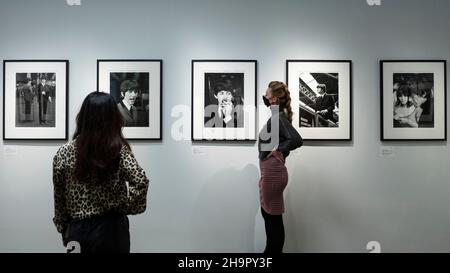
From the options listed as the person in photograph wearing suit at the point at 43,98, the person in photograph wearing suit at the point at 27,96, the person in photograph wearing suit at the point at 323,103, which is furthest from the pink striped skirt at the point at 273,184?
the person in photograph wearing suit at the point at 27,96

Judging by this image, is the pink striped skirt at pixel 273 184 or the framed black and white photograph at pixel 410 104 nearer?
the pink striped skirt at pixel 273 184

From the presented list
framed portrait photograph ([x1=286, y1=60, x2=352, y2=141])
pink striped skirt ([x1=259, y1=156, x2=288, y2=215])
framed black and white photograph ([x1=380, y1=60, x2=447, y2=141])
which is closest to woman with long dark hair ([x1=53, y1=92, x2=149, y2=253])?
pink striped skirt ([x1=259, y1=156, x2=288, y2=215])

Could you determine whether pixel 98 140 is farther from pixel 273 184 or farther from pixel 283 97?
pixel 283 97

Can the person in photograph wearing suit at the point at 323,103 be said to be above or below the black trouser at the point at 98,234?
above

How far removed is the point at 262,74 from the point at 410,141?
1.61 m

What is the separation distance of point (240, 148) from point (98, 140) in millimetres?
1637

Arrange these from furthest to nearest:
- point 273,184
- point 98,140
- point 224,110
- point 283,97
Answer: point 224,110 → point 283,97 → point 273,184 → point 98,140

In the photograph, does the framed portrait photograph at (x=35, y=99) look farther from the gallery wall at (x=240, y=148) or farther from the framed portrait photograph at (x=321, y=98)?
the framed portrait photograph at (x=321, y=98)

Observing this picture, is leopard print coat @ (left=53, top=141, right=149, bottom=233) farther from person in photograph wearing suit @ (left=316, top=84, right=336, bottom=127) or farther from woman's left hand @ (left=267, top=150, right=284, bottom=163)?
person in photograph wearing suit @ (left=316, top=84, right=336, bottom=127)

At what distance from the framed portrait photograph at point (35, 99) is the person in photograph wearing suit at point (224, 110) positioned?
1417mm

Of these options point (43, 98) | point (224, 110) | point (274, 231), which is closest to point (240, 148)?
point (224, 110)

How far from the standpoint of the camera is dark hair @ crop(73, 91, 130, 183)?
1.55 m

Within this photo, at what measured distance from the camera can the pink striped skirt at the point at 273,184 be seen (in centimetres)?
253

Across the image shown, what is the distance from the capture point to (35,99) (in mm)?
2955
